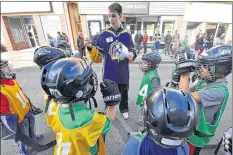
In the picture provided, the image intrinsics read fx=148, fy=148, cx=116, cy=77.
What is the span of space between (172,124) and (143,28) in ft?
51.1

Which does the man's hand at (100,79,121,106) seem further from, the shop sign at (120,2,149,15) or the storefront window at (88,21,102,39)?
the shop sign at (120,2,149,15)

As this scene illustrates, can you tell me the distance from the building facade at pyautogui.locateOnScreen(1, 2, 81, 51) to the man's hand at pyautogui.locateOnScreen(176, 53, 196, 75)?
1374 centimetres

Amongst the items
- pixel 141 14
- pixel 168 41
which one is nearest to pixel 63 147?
pixel 168 41

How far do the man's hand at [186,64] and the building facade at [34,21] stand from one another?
13741 millimetres

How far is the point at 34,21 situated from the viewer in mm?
14156

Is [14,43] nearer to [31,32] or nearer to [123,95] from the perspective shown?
[31,32]

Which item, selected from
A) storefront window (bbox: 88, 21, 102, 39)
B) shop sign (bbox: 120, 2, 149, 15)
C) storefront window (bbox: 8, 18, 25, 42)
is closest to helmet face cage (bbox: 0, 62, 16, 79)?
storefront window (bbox: 88, 21, 102, 39)

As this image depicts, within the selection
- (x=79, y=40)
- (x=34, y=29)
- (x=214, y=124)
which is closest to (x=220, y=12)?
(x=79, y=40)

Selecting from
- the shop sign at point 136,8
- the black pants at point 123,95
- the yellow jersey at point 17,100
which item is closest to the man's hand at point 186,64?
the black pants at point 123,95

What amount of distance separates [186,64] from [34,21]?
52.3 feet

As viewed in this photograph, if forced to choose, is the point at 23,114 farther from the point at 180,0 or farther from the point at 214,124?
the point at 180,0

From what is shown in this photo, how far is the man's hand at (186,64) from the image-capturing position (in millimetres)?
1847

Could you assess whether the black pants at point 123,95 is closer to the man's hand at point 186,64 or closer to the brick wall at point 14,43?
the man's hand at point 186,64

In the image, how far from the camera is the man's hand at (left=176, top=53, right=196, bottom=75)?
1.85m
